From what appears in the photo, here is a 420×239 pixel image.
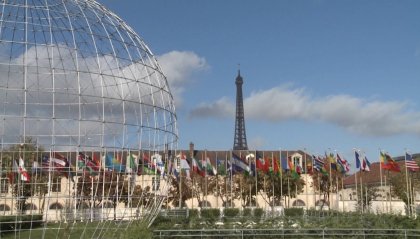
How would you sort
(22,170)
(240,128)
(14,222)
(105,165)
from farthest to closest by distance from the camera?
(240,128), (22,170), (105,165), (14,222)

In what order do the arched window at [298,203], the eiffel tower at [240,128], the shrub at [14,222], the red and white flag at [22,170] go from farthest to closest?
the eiffel tower at [240,128] < the arched window at [298,203] < the red and white flag at [22,170] < the shrub at [14,222]

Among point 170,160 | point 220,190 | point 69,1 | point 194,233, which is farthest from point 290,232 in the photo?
point 220,190

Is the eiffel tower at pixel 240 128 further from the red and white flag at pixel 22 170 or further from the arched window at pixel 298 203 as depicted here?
the red and white flag at pixel 22 170

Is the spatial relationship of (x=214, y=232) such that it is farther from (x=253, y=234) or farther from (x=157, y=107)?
(x=157, y=107)

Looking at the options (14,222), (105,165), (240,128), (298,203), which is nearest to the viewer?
(14,222)

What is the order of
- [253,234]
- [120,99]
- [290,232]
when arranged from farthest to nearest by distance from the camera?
[290,232] < [253,234] < [120,99]

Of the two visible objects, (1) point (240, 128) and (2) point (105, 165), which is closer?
(2) point (105, 165)

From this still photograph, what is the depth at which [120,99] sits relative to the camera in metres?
15.6

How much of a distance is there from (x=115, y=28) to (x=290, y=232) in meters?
13.0

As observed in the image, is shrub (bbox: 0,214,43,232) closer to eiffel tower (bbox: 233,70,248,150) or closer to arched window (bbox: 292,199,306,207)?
arched window (bbox: 292,199,306,207)

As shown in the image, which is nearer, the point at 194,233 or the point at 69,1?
the point at 69,1

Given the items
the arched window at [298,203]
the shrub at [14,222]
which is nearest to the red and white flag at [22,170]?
the shrub at [14,222]

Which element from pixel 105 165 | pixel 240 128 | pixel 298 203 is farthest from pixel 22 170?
pixel 240 128

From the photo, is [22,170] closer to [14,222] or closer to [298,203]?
[14,222]
